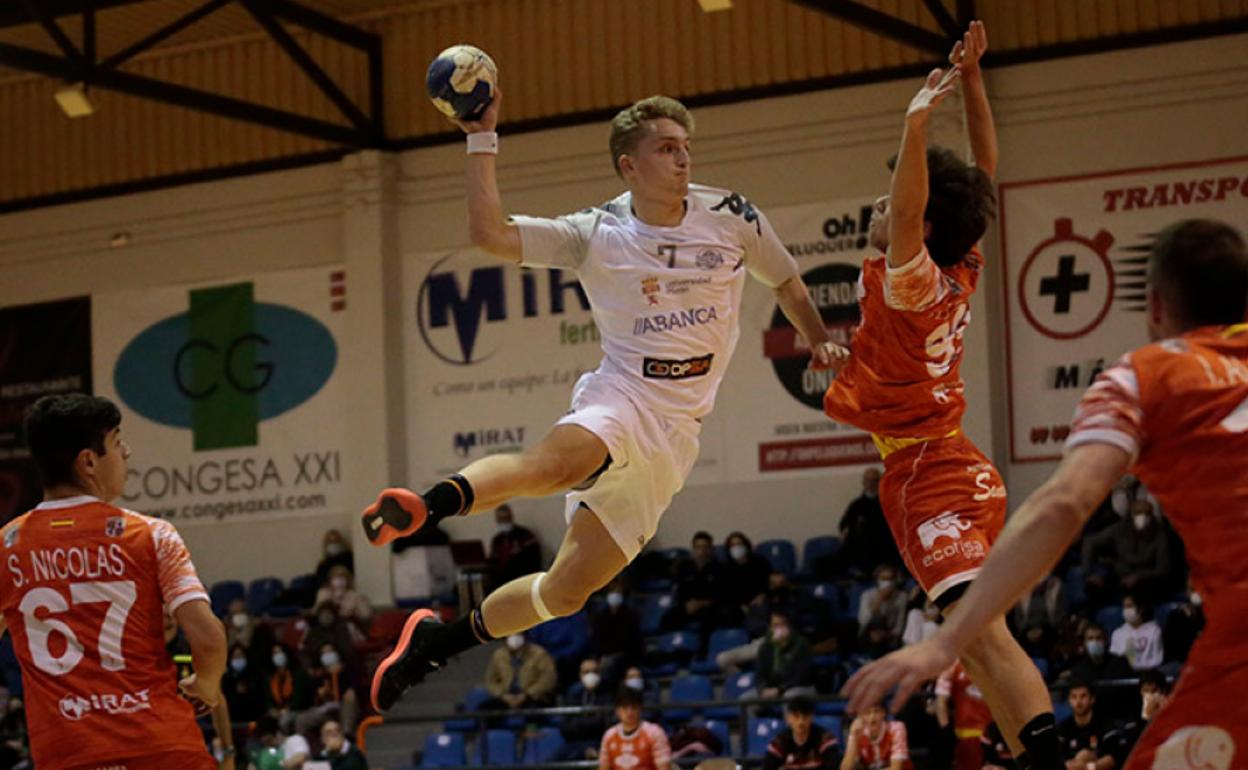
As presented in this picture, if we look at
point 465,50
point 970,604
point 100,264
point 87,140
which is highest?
point 87,140

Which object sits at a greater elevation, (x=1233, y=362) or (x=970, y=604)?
(x=1233, y=362)

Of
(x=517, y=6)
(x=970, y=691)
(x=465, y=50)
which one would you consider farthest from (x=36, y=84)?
(x=465, y=50)

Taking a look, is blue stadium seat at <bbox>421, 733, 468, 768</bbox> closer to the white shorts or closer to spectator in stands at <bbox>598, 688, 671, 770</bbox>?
spectator in stands at <bbox>598, 688, 671, 770</bbox>

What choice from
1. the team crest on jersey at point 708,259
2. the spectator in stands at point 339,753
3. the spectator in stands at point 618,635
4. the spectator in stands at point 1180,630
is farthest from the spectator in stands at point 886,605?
the team crest on jersey at point 708,259

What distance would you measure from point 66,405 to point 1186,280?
12.3 ft

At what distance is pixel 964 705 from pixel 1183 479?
39.1 ft

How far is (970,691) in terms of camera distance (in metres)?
15.6

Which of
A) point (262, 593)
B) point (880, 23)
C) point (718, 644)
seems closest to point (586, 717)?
point (718, 644)

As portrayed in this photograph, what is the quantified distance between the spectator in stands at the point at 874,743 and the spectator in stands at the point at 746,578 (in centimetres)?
433

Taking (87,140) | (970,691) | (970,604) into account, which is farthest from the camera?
(87,140)

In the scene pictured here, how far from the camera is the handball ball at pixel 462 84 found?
7281 mm

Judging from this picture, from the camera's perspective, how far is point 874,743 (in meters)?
15.2

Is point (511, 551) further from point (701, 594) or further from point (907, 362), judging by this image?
point (907, 362)

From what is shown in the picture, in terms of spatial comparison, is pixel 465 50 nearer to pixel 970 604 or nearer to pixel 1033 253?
pixel 970 604
